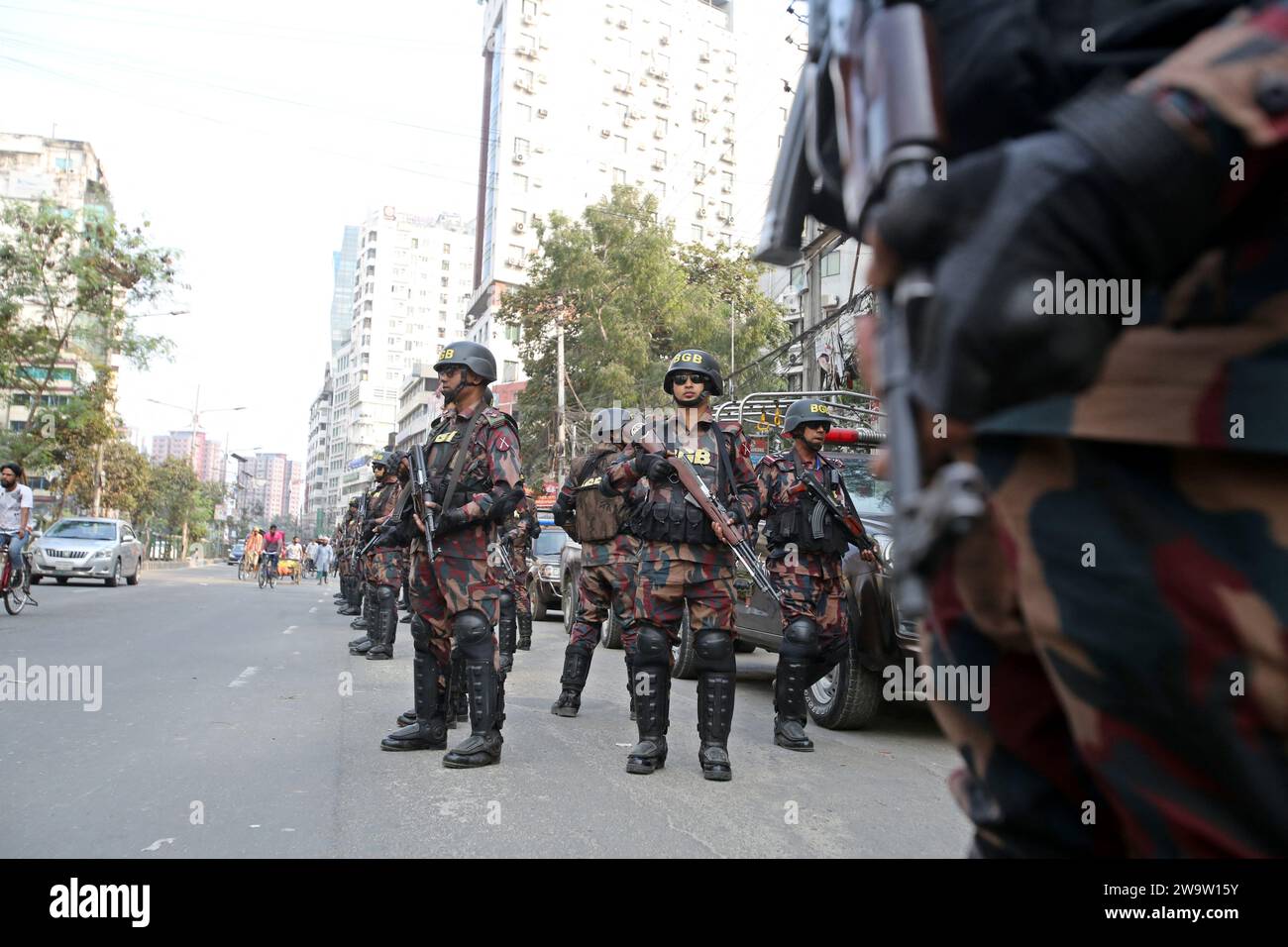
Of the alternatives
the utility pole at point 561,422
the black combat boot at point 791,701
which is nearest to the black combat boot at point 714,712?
the black combat boot at point 791,701

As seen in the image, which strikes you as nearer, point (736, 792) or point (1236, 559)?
point (1236, 559)

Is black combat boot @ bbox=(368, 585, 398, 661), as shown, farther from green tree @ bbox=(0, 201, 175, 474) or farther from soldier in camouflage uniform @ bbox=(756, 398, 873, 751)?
green tree @ bbox=(0, 201, 175, 474)

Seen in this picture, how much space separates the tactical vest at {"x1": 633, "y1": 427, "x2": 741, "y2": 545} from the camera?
15.6 ft

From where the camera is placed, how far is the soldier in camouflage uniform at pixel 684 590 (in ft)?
15.5

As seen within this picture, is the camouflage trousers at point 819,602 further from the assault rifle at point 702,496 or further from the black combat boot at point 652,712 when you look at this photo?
the black combat boot at point 652,712

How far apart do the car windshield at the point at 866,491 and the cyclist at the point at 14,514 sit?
994cm

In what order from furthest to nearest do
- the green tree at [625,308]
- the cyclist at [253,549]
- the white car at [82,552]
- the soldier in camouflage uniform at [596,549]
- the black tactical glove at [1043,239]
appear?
the cyclist at [253,549] < the green tree at [625,308] < the white car at [82,552] < the soldier in camouflage uniform at [596,549] < the black tactical glove at [1043,239]

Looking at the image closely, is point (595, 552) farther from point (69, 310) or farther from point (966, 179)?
point (69, 310)

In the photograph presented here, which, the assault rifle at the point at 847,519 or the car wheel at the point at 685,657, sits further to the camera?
the car wheel at the point at 685,657

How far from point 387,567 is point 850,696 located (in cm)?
523
